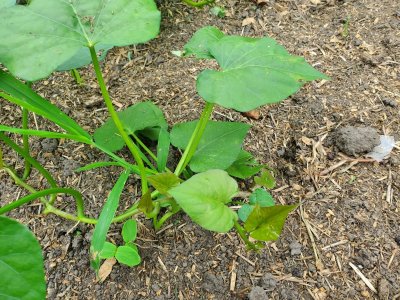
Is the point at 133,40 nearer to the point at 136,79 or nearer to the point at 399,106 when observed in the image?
the point at 136,79

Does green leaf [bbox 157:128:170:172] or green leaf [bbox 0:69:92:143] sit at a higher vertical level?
green leaf [bbox 0:69:92:143]

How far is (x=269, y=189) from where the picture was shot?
1.35 metres

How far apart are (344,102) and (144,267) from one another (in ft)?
2.95

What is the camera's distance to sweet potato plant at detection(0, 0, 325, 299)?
965mm

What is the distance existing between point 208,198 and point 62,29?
552 mm

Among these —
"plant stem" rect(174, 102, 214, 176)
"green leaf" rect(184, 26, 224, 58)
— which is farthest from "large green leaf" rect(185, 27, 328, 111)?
"plant stem" rect(174, 102, 214, 176)

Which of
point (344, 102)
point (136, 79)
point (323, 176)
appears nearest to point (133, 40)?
point (136, 79)

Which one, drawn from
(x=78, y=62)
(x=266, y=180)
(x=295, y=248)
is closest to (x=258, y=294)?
(x=295, y=248)

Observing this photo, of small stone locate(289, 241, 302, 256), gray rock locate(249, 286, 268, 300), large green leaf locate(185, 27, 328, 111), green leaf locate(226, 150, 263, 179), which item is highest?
large green leaf locate(185, 27, 328, 111)

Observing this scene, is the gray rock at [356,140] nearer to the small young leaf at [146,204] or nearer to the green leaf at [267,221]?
the green leaf at [267,221]

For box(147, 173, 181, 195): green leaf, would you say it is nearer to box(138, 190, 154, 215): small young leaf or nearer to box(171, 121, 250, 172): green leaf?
box(138, 190, 154, 215): small young leaf

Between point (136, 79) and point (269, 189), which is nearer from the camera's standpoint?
point (269, 189)

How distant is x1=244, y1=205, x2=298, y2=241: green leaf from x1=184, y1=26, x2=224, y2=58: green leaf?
18.4 inches

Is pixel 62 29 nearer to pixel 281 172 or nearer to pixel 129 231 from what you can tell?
pixel 129 231
